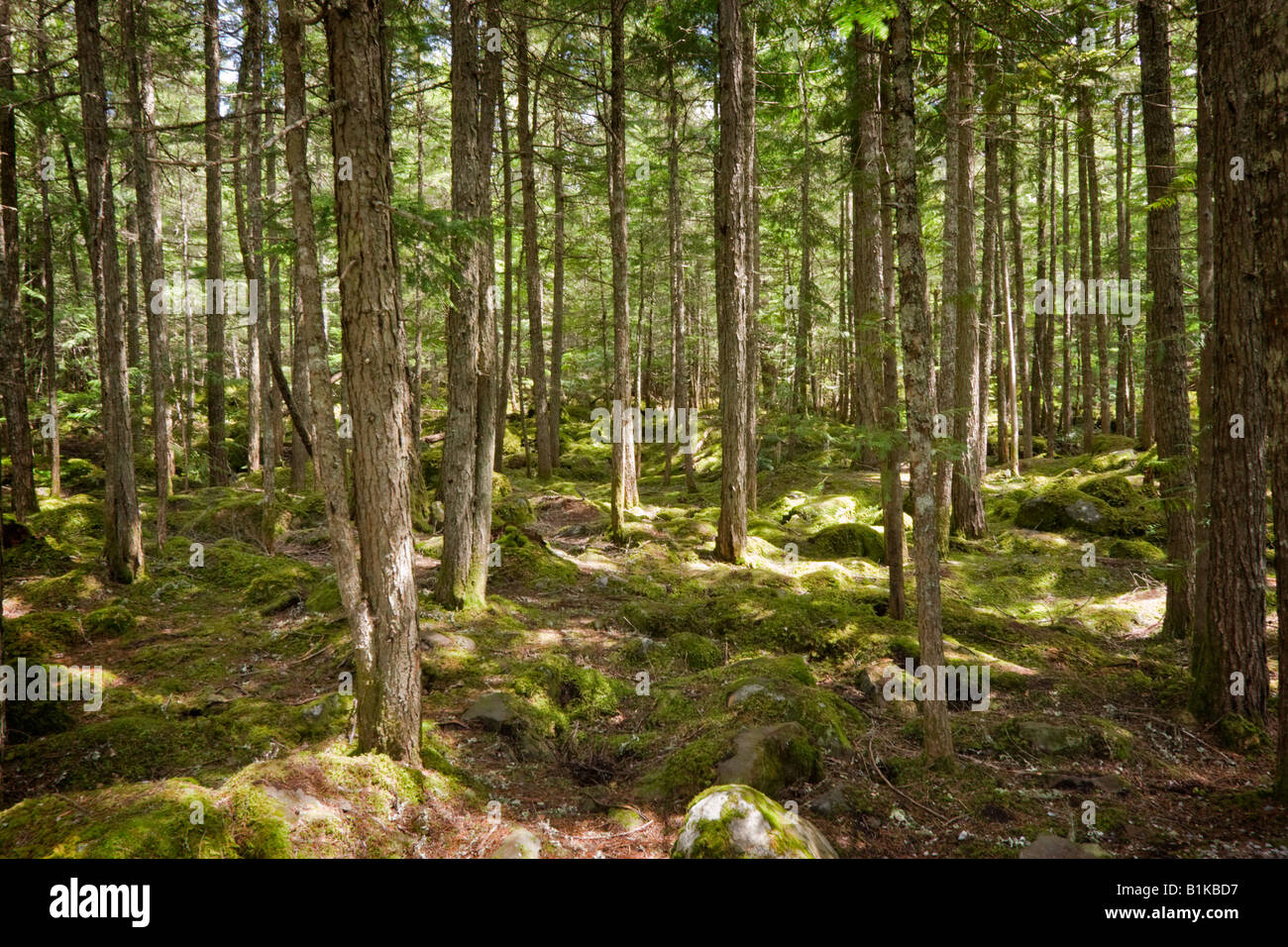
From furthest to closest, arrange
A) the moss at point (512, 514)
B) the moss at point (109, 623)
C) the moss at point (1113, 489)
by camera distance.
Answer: the moss at point (1113, 489) → the moss at point (512, 514) → the moss at point (109, 623)

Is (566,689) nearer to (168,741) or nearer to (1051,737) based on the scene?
(168,741)

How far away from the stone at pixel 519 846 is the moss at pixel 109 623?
281 inches

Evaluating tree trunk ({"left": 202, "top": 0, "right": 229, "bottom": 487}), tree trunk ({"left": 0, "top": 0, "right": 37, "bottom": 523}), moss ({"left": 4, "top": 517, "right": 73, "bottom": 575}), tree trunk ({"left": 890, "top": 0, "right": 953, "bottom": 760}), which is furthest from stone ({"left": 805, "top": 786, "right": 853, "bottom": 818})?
tree trunk ({"left": 202, "top": 0, "right": 229, "bottom": 487})

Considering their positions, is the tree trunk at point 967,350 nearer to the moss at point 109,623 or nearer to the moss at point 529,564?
the moss at point 529,564

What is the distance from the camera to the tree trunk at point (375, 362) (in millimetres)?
4910

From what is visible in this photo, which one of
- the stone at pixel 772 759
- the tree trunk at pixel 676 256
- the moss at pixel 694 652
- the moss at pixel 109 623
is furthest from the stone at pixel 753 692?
the tree trunk at pixel 676 256

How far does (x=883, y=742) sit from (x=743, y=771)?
195 centimetres

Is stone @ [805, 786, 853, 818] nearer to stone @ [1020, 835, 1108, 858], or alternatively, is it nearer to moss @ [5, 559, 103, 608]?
stone @ [1020, 835, 1108, 858]

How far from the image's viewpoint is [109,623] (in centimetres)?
900

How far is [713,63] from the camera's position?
16391 mm

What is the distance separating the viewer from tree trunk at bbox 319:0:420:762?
491 centimetres

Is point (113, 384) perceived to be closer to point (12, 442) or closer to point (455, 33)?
point (12, 442)

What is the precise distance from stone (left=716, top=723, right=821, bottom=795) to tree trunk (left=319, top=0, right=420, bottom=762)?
2517 millimetres
